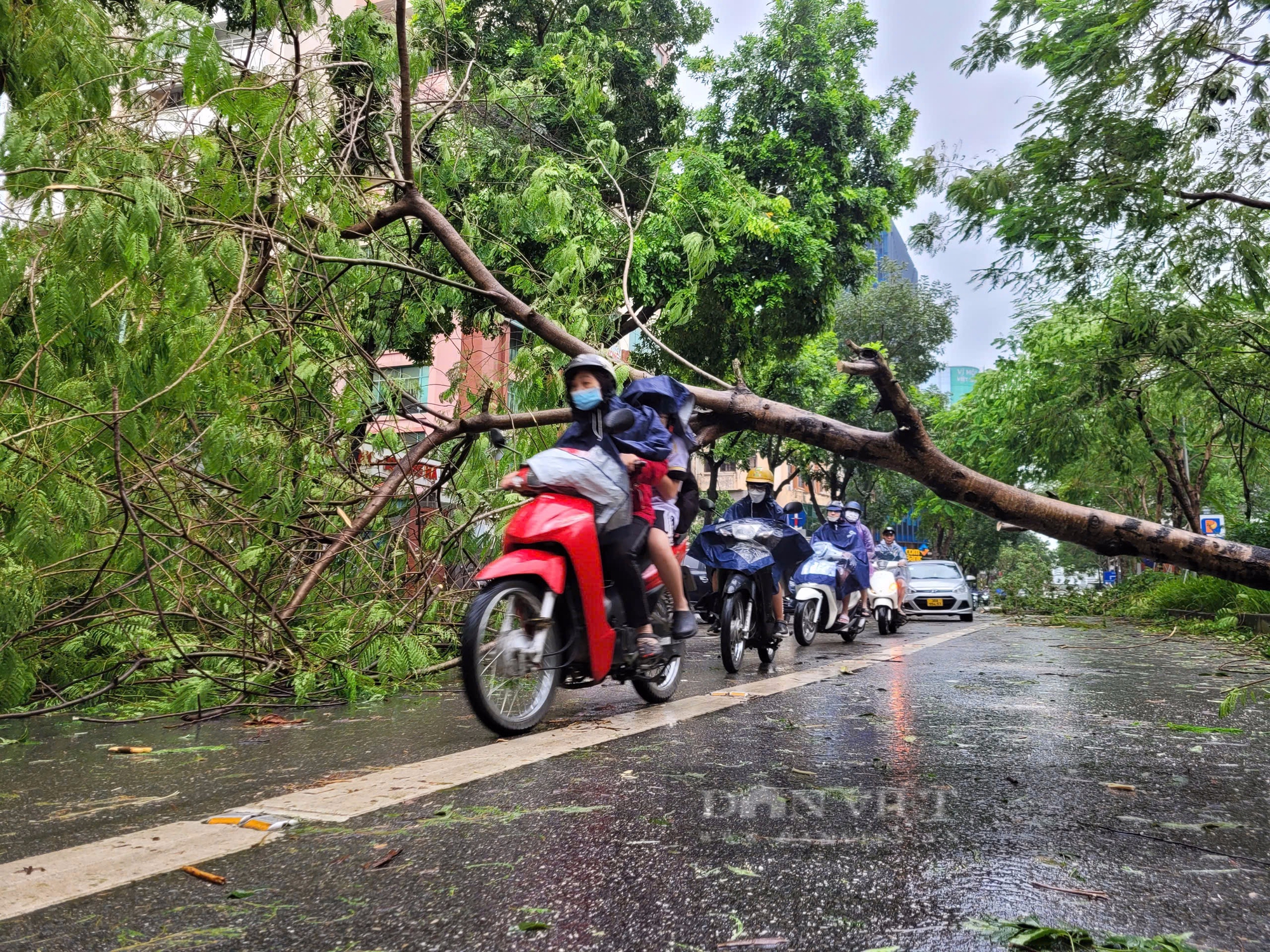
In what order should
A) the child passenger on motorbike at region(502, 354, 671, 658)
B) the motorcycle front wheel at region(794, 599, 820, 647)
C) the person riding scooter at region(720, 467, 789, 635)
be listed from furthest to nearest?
the motorcycle front wheel at region(794, 599, 820, 647)
the person riding scooter at region(720, 467, 789, 635)
the child passenger on motorbike at region(502, 354, 671, 658)

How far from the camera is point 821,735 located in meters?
4.85

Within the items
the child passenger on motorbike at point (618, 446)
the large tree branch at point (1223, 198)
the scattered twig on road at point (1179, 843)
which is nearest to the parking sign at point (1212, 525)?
the large tree branch at point (1223, 198)

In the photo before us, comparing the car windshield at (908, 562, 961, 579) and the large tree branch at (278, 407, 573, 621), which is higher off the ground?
the large tree branch at (278, 407, 573, 621)

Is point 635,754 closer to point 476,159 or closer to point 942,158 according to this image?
point 942,158

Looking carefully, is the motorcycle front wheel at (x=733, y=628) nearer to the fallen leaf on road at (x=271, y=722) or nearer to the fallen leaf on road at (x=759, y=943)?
the fallen leaf on road at (x=271, y=722)

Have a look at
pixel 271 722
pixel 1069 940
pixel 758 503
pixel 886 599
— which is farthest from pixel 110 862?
pixel 886 599

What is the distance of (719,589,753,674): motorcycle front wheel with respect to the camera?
8016mm

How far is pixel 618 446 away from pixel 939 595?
62.6ft

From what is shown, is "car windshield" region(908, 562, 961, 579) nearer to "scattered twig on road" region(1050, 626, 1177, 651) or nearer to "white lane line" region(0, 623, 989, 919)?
"scattered twig on road" region(1050, 626, 1177, 651)

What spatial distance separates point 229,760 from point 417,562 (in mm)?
3009

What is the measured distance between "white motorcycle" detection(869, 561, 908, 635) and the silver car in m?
6.64

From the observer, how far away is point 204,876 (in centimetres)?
257

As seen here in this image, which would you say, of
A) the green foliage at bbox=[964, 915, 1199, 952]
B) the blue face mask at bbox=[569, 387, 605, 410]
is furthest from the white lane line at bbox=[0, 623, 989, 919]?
the green foliage at bbox=[964, 915, 1199, 952]

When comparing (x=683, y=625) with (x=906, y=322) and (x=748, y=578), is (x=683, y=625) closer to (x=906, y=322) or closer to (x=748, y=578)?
(x=748, y=578)
